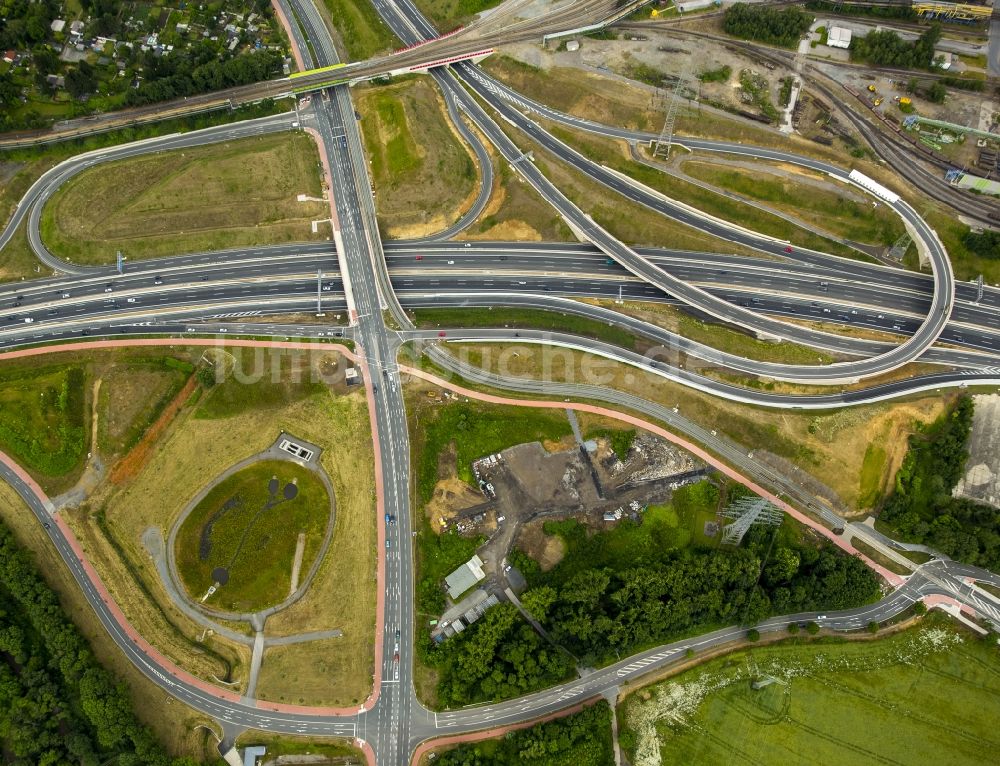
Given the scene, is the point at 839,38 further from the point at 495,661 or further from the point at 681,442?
the point at 495,661

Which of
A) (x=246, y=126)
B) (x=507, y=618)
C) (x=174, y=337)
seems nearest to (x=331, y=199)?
(x=246, y=126)

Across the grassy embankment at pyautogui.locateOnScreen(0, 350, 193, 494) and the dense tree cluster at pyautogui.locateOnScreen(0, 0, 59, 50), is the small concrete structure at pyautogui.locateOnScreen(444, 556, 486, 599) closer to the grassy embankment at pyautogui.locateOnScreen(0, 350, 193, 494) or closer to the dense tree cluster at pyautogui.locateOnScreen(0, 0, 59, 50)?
the grassy embankment at pyautogui.locateOnScreen(0, 350, 193, 494)

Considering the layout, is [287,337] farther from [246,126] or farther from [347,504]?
[246,126]

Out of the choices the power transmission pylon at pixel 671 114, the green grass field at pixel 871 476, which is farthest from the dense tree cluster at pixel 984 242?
the power transmission pylon at pixel 671 114

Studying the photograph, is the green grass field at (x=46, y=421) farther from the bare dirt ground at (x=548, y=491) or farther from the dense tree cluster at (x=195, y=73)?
the bare dirt ground at (x=548, y=491)

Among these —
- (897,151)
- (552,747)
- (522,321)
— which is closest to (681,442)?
(522,321)
